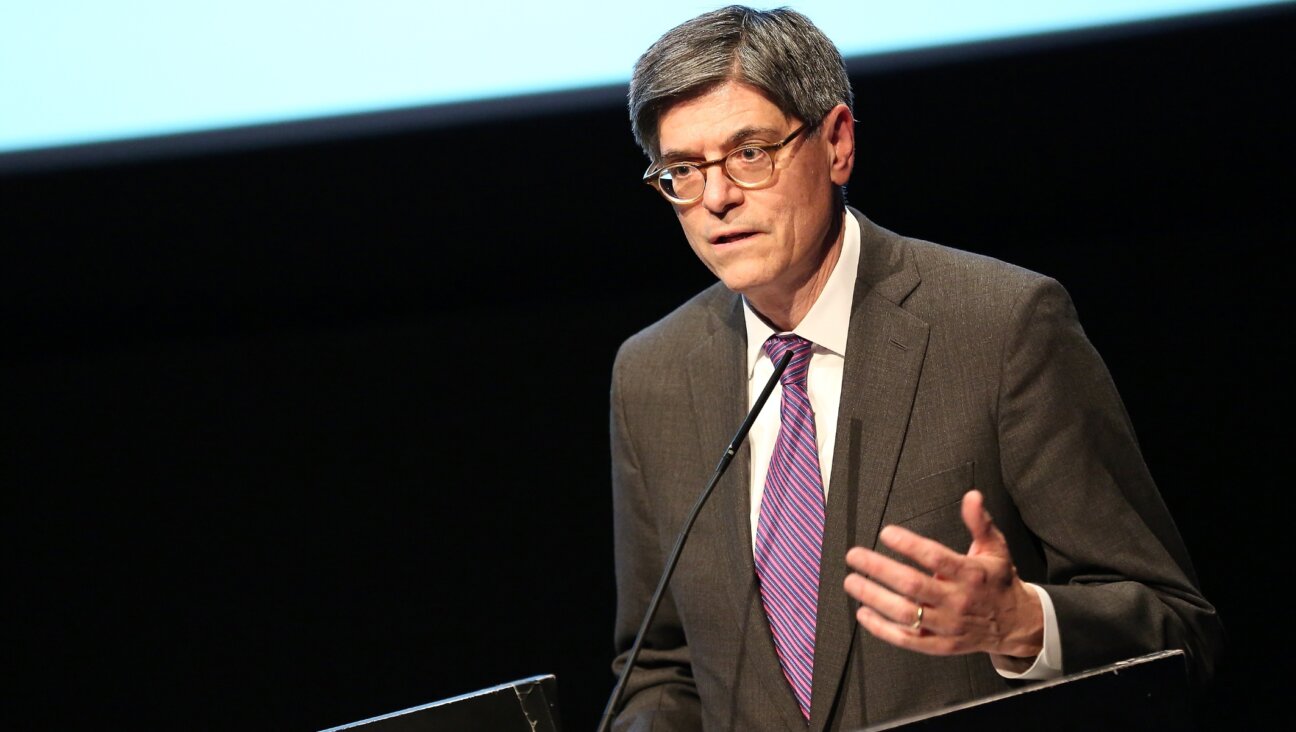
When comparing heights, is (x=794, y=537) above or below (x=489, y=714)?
above

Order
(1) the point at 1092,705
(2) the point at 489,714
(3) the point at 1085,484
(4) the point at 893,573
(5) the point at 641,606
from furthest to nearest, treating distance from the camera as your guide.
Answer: (5) the point at 641,606 → (3) the point at 1085,484 → (2) the point at 489,714 → (4) the point at 893,573 → (1) the point at 1092,705

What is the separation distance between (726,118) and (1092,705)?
2.82ft

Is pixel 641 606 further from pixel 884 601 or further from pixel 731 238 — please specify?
pixel 884 601

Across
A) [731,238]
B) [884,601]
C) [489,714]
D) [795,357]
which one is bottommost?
[489,714]

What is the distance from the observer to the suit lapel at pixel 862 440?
1544mm

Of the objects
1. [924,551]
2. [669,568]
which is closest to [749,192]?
[669,568]

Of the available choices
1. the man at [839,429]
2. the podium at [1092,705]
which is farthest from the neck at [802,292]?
the podium at [1092,705]

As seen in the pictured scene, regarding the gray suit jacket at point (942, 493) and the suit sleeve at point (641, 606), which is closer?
the gray suit jacket at point (942, 493)

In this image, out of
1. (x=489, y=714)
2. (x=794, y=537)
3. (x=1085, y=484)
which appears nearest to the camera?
(x=489, y=714)

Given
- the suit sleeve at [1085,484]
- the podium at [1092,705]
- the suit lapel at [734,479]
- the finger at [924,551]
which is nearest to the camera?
the podium at [1092,705]

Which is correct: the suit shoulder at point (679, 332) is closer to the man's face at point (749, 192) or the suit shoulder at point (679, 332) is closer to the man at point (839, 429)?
the man at point (839, 429)

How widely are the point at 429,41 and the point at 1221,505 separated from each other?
6.05 ft

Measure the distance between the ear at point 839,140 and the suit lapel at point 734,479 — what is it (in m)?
0.25

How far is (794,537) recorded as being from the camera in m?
1.62
